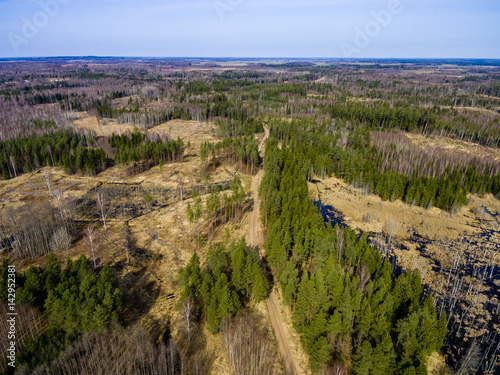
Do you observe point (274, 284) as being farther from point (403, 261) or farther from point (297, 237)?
point (403, 261)

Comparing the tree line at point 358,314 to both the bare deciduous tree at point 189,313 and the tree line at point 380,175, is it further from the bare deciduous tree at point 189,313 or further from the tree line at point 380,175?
the tree line at point 380,175

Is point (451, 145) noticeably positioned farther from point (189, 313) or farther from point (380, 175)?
point (189, 313)

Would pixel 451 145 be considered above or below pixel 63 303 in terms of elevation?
below

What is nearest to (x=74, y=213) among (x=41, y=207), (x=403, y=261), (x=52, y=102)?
(x=41, y=207)

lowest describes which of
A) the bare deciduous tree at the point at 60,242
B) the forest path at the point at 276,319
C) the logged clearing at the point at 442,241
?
the logged clearing at the point at 442,241

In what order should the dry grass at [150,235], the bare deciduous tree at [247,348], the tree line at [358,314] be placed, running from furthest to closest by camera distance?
the dry grass at [150,235]
the tree line at [358,314]
the bare deciduous tree at [247,348]

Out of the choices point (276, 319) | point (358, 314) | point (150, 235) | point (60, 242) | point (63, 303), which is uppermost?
point (63, 303)

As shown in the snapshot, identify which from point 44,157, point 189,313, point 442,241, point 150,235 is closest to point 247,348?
point 189,313

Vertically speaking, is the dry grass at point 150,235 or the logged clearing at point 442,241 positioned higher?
the dry grass at point 150,235

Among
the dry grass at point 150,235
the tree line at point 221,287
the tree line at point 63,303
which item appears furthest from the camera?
the dry grass at point 150,235

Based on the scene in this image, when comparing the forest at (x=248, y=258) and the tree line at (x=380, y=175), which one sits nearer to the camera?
the forest at (x=248, y=258)

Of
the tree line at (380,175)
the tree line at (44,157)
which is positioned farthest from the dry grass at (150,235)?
the tree line at (380,175)
